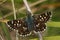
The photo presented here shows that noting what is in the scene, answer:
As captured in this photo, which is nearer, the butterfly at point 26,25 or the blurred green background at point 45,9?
the butterfly at point 26,25

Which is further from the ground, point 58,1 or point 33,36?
point 58,1

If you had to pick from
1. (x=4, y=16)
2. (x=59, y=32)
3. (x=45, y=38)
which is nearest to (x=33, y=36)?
(x=45, y=38)

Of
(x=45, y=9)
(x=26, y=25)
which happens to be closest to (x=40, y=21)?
(x=26, y=25)

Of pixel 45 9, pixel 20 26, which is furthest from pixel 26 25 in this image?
pixel 45 9

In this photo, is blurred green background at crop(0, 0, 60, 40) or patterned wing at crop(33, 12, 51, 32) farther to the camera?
blurred green background at crop(0, 0, 60, 40)

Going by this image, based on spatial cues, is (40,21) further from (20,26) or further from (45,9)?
(45,9)

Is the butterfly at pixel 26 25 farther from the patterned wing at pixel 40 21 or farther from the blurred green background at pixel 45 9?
the blurred green background at pixel 45 9

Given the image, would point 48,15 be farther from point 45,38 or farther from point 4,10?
point 4,10

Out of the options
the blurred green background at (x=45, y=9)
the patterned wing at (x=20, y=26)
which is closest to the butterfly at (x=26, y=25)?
the patterned wing at (x=20, y=26)

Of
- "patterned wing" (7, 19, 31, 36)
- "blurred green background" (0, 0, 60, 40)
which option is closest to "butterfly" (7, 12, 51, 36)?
"patterned wing" (7, 19, 31, 36)

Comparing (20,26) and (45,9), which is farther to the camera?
(45,9)

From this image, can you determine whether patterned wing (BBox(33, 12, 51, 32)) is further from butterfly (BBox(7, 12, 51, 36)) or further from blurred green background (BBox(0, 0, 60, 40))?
blurred green background (BBox(0, 0, 60, 40))
